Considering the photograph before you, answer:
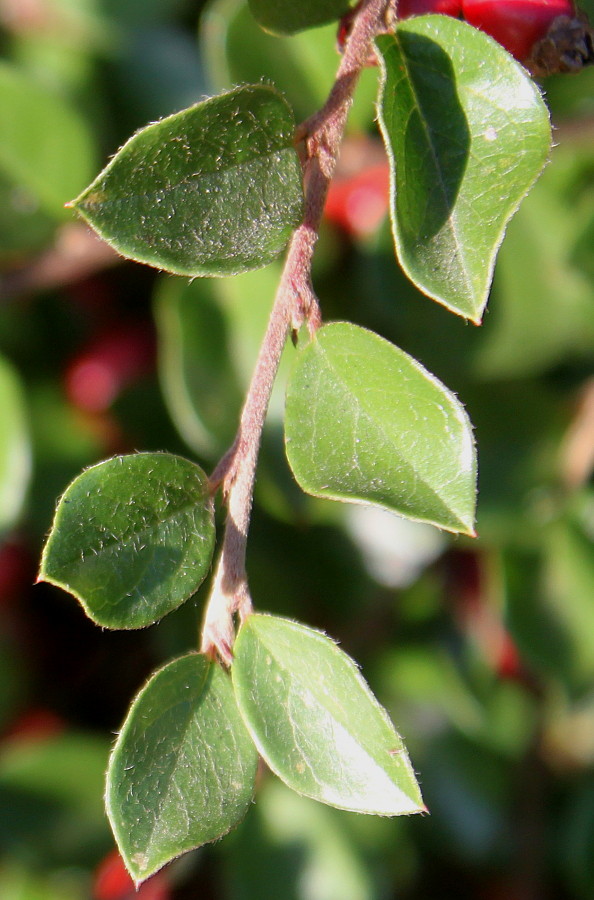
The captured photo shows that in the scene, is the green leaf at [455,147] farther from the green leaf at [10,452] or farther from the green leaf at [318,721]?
the green leaf at [10,452]

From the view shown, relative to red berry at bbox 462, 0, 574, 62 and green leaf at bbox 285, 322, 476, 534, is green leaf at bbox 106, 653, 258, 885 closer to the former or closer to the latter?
green leaf at bbox 285, 322, 476, 534

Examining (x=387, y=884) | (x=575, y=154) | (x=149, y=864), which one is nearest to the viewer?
(x=149, y=864)

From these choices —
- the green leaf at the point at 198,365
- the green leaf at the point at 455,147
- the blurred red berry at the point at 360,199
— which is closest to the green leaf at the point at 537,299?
the blurred red berry at the point at 360,199

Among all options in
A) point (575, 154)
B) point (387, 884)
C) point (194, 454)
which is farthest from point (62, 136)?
point (387, 884)

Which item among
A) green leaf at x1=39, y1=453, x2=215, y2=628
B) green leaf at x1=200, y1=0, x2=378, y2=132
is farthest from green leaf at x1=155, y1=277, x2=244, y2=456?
green leaf at x1=39, y1=453, x2=215, y2=628

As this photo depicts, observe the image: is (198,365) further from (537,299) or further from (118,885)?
(118,885)

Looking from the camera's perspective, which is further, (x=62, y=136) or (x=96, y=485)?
(x=62, y=136)

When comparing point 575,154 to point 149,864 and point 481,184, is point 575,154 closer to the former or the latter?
point 481,184
